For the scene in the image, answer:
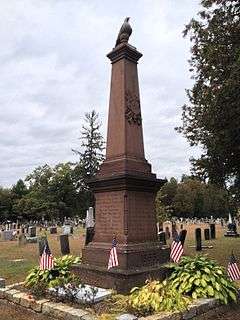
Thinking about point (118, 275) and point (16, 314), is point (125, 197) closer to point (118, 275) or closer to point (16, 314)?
point (118, 275)

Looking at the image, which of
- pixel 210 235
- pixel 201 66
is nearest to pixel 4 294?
pixel 201 66

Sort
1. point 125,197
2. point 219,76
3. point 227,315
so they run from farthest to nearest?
point 219,76 → point 125,197 → point 227,315

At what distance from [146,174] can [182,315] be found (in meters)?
3.84

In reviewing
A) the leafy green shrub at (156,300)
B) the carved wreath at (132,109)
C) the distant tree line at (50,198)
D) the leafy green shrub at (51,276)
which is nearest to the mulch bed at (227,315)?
the leafy green shrub at (156,300)

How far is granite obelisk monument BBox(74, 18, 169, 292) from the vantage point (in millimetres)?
9094

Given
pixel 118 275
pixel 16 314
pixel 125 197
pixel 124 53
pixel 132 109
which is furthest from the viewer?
pixel 124 53

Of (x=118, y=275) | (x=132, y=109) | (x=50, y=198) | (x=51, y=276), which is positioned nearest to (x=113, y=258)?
(x=118, y=275)

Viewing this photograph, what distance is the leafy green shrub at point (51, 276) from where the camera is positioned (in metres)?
8.80

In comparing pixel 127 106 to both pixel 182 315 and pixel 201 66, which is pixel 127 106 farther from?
pixel 201 66

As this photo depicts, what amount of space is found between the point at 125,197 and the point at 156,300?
2.72 metres

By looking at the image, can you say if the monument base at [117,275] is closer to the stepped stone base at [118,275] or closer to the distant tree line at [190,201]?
the stepped stone base at [118,275]

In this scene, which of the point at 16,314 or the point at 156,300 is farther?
the point at 16,314

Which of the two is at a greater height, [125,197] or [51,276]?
[125,197]

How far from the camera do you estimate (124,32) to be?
434 inches
